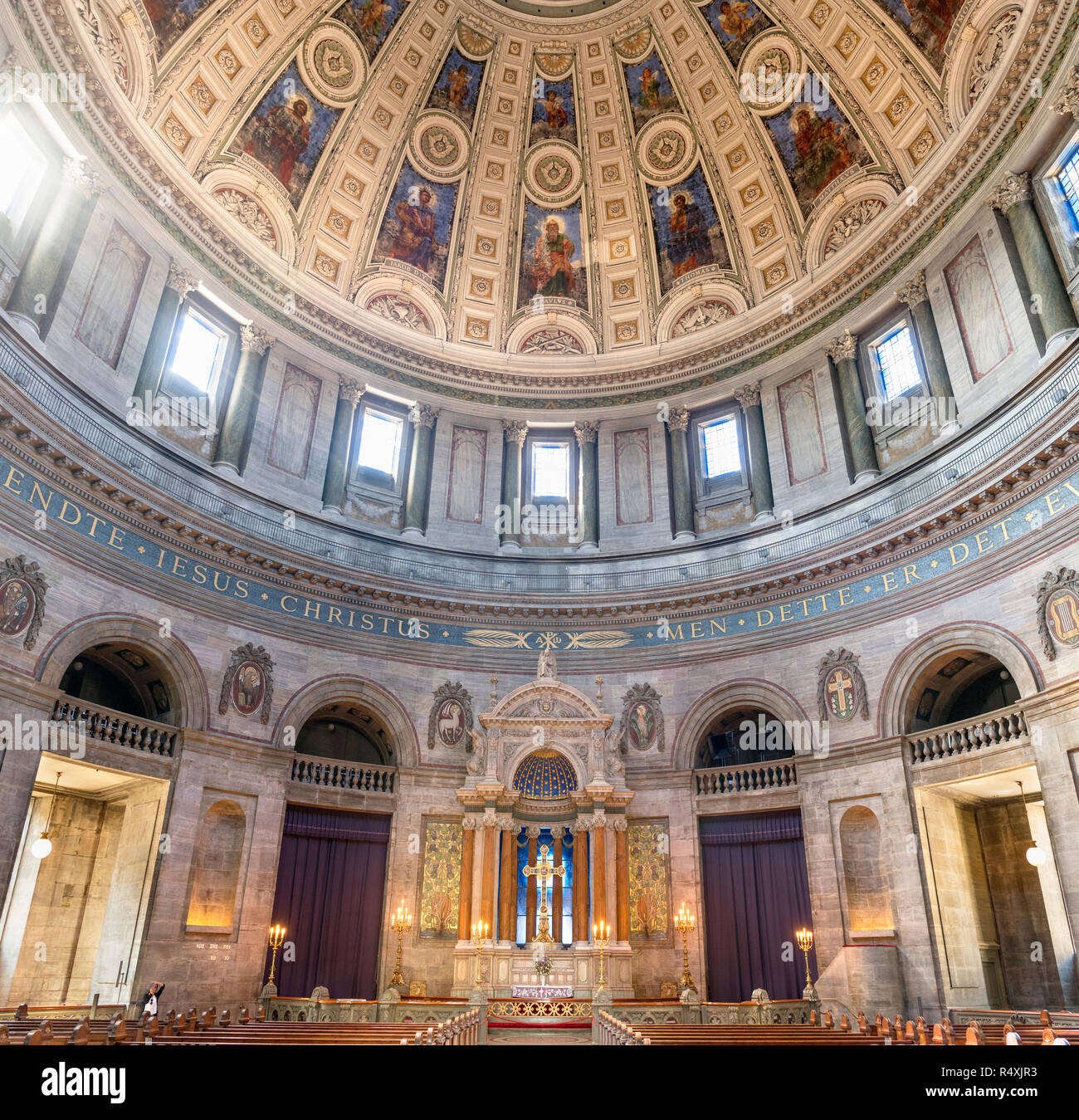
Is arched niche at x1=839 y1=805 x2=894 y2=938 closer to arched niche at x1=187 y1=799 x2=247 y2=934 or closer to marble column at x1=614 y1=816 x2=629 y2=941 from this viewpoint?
marble column at x1=614 y1=816 x2=629 y2=941

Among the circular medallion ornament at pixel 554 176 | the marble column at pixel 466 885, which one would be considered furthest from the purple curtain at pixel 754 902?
the circular medallion ornament at pixel 554 176

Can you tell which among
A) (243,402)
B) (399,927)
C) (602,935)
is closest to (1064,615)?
(602,935)

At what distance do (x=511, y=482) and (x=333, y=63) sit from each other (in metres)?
15.1

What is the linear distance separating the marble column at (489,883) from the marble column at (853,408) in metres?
13.8

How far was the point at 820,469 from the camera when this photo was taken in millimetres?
25203

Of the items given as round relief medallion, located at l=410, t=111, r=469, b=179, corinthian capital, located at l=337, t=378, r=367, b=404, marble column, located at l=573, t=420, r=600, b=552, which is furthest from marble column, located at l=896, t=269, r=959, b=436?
round relief medallion, located at l=410, t=111, r=469, b=179

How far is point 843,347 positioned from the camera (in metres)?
25.6

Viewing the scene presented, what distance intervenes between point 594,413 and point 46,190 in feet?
55.7

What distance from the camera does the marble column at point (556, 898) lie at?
72.1ft

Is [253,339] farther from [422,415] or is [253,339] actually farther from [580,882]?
[580,882]

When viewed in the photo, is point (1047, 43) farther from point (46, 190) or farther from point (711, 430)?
point (46, 190)

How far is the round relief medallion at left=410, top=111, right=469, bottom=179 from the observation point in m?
30.8

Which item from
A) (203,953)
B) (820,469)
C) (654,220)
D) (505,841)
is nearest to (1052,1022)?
(505,841)

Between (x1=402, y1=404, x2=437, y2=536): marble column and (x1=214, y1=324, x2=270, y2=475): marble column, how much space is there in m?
5.16
